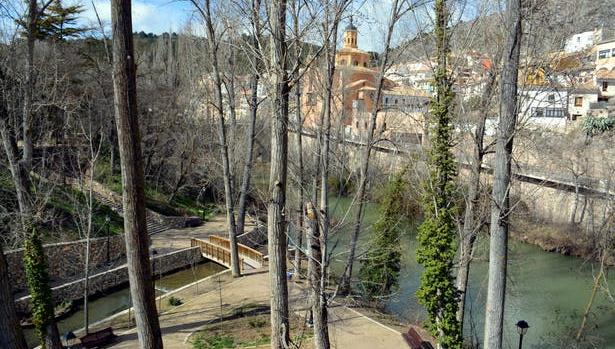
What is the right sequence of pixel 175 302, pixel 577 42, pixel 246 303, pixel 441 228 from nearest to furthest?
1. pixel 441 228
2. pixel 246 303
3. pixel 175 302
4. pixel 577 42

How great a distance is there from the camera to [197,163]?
26547 millimetres

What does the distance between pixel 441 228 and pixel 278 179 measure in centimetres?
493

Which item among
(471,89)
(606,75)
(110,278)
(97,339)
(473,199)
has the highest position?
(606,75)

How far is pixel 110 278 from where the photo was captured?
16.3 m

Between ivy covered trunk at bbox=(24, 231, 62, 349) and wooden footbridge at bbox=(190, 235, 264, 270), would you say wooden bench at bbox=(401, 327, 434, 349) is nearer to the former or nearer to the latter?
ivy covered trunk at bbox=(24, 231, 62, 349)

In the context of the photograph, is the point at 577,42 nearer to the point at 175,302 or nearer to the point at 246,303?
the point at 246,303

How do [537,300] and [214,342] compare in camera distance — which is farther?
[537,300]

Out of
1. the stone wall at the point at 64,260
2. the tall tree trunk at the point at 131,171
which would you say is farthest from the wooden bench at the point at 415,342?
the stone wall at the point at 64,260

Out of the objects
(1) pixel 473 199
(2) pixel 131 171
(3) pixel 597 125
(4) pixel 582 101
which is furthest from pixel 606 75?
(2) pixel 131 171

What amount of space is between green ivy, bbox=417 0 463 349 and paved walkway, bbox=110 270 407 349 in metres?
1.64

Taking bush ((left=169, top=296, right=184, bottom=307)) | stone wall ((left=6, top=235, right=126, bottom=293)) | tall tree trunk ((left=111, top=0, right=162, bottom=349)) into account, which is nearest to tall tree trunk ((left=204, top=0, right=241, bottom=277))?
bush ((left=169, top=296, right=184, bottom=307))

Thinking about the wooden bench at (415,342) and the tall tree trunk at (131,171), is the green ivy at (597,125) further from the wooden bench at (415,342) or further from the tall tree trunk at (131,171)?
the tall tree trunk at (131,171)

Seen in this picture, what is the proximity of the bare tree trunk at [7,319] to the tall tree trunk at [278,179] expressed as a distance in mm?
2562

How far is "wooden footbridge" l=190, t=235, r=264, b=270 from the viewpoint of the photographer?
59.3ft
